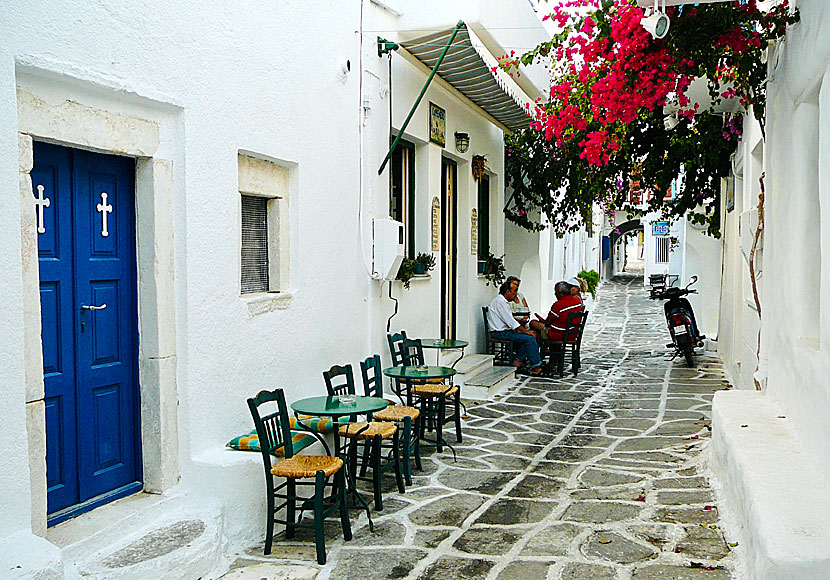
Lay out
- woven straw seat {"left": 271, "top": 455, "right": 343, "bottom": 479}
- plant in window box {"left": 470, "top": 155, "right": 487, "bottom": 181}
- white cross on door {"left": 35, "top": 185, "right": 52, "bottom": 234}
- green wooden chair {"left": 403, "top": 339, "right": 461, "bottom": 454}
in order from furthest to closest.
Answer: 1. plant in window box {"left": 470, "top": 155, "right": 487, "bottom": 181}
2. green wooden chair {"left": 403, "top": 339, "right": 461, "bottom": 454}
3. woven straw seat {"left": 271, "top": 455, "right": 343, "bottom": 479}
4. white cross on door {"left": 35, "top": 185, "right": 52, "bottom": 234}

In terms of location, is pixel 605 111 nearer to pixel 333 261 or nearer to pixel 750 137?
pixel 333 261

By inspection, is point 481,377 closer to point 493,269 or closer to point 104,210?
point 493,269

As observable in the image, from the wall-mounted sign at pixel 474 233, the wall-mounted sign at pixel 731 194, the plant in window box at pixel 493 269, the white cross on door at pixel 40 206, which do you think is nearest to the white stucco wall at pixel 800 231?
the white cross on door at pixel 40 206

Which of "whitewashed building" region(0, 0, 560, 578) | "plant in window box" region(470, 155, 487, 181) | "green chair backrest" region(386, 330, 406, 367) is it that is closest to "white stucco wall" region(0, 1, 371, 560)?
"whitewashed building" region(0, 0, 560, 578)

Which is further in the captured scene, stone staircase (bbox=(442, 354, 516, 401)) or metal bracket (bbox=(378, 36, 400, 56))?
stone staircase (bbox=(442, 354, 516, 401))

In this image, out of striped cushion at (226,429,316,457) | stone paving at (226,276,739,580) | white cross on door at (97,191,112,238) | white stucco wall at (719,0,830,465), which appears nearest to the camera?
white stucco wall at (719,0,830,465)

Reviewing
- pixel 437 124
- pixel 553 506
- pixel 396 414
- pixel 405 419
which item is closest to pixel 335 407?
pixel 405 419

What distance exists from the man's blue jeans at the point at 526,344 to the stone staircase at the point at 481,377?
1.25ft

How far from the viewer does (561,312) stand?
11.9 meters

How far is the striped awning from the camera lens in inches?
317

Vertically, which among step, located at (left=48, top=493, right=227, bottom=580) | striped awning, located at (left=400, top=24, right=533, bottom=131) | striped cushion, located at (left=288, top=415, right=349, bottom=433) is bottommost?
step, located at (left=48, top=493, right=227, bottom=580)

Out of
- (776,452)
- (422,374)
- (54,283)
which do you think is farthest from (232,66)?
(776,452)

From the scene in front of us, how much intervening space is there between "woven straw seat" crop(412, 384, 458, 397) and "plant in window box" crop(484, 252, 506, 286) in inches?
194

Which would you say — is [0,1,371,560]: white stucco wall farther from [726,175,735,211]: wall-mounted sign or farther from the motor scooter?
the motor scooter
